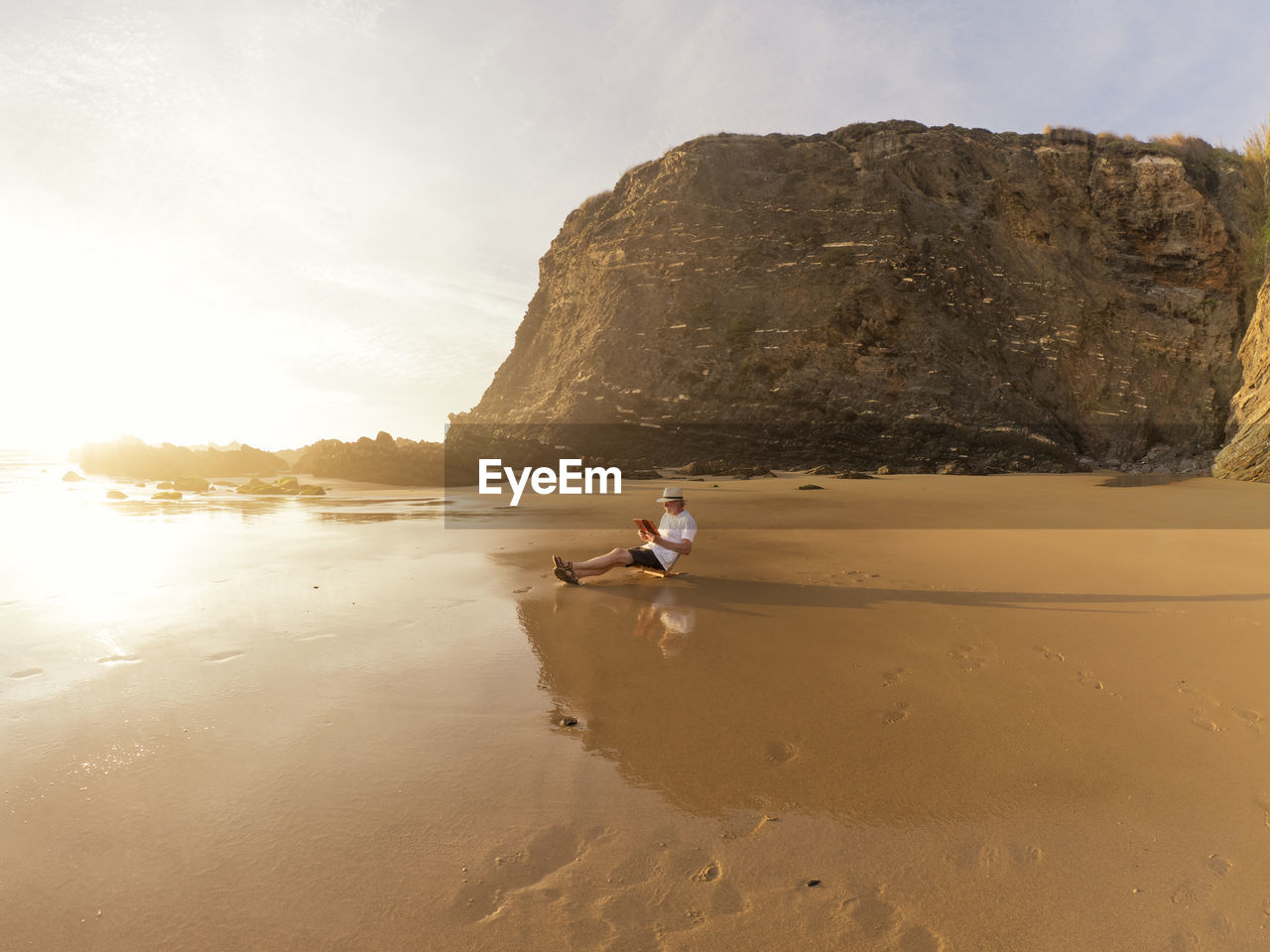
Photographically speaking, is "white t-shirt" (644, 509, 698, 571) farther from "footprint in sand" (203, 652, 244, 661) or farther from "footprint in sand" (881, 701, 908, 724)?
"footprint in sand" (203, 652, 244, 661)

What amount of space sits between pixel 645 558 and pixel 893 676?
2991 millimetres

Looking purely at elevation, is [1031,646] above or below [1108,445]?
below

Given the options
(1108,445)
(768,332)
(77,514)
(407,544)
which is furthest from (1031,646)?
(1108,445)

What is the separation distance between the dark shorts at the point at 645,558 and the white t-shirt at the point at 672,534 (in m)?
0.04

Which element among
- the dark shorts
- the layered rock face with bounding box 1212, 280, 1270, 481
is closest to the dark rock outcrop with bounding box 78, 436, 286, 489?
the dark shorts

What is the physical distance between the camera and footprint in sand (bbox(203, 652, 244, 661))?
→ 3811 millimetres

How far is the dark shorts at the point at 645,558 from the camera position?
243 inches

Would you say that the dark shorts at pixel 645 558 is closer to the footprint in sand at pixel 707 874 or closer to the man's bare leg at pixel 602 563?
the man's bare leg at pixel 602 563

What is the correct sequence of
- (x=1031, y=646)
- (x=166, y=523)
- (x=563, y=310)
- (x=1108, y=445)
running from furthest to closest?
(x=563, y=310), (x=1108, y=445), (x=166, y=523), (x=1031, y=646)

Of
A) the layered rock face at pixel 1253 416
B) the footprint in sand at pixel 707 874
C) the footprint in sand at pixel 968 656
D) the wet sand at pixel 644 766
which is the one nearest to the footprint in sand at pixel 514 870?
the wet sand at pixel 644 766

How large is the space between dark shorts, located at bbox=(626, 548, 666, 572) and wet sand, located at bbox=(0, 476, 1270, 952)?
1.68 ft

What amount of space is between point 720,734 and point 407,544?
605cm

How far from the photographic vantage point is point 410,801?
2.30m

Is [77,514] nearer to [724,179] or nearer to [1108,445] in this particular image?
[724,179]
